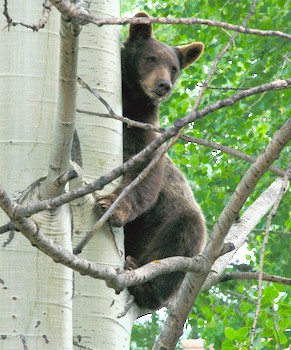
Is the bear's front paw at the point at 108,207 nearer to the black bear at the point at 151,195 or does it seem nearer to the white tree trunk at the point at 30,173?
the black bear at the point at 151,195

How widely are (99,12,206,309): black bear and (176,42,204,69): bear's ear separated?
0.92 feet

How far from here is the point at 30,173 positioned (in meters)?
2.79

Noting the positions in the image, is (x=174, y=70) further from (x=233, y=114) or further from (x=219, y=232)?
(x=219, y=232)

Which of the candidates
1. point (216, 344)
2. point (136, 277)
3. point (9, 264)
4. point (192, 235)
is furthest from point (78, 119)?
point (216, 344)

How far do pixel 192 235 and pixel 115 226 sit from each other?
1506 millimetres

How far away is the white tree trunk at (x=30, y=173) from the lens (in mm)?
2643

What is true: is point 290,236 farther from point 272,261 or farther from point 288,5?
point 288,5

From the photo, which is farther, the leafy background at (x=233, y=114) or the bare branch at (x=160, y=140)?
the leafy background at (x=233, y=114)

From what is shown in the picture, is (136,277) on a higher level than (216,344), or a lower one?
lower

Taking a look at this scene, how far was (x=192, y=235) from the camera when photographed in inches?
196

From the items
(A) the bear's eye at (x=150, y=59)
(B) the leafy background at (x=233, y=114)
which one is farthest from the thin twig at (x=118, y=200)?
(B) the leafy background at (x=233, y=114)

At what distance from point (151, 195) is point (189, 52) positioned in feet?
5.96

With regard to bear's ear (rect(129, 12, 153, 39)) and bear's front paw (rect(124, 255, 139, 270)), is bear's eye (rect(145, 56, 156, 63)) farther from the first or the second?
bear's front paw (rect(124, 255, 139, 270))

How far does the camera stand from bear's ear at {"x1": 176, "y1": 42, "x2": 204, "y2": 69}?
20.0ft
